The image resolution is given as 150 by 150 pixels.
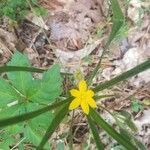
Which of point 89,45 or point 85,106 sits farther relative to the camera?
point 89,45

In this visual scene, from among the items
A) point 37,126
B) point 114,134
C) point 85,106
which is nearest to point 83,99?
point 85,106

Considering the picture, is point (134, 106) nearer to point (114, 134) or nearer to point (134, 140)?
point (134, 140)

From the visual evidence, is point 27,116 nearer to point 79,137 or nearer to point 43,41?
point 79,137

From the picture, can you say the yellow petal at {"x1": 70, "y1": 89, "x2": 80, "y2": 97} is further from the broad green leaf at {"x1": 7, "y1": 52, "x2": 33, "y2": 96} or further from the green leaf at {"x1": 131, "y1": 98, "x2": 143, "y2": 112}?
the green leaf at {"x1": 131, "y1": 98, "x2": 143, "y2": 112}

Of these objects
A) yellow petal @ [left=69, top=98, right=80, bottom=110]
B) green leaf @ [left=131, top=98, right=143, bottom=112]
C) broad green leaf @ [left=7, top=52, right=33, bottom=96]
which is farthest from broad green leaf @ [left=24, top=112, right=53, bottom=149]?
green leaf @ [left=131, top=98, right=143, bottom=112]

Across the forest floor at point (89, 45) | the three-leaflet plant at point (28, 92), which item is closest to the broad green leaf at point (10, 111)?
the three-leaflet plant at point (28, 92)

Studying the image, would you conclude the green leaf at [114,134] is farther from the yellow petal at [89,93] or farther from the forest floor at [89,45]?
the forest floor at [89,45]

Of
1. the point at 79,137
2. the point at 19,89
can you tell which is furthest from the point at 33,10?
the point at 19,89
